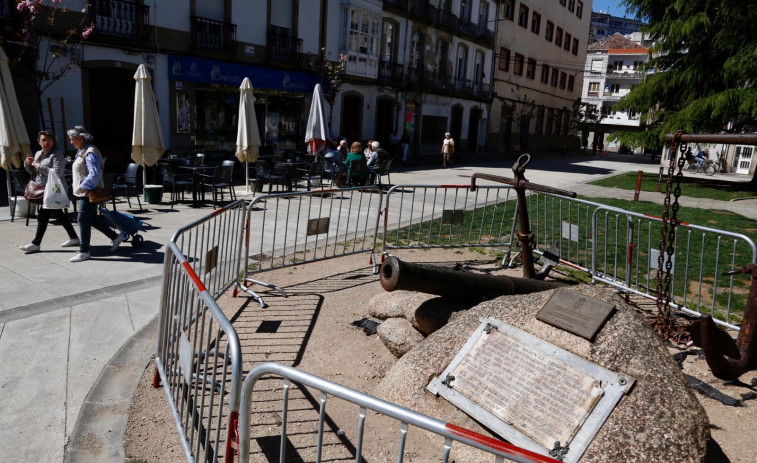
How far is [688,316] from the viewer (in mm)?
6203

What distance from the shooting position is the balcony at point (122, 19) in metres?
15.9

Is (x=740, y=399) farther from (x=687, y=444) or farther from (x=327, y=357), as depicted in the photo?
(x=327, y=357)

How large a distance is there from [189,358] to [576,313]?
Result: 98.0 inches

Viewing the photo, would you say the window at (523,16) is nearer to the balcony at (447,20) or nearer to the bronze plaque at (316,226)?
the balcony at (447,20)

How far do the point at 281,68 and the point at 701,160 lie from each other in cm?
2538

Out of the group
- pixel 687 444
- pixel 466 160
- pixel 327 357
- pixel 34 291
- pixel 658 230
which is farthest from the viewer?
pixel 466 160

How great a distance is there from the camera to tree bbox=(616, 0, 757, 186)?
21.5m

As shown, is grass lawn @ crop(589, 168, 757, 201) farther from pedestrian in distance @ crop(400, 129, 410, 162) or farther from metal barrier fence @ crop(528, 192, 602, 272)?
metal barrier fence @ crop(528, 192, 602, 272)

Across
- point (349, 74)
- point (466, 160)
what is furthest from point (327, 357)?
point (466, 160)

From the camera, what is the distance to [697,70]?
23.7m

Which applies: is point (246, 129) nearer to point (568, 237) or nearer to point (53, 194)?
point (53, 194)

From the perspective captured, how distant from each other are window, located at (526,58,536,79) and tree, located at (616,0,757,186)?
16.4 metres

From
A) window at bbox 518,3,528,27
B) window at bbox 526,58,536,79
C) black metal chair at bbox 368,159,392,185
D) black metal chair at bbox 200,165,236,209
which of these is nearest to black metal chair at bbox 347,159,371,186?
black metal chair at bbox 368,159,392,185

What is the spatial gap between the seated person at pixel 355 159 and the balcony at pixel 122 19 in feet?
25.4
